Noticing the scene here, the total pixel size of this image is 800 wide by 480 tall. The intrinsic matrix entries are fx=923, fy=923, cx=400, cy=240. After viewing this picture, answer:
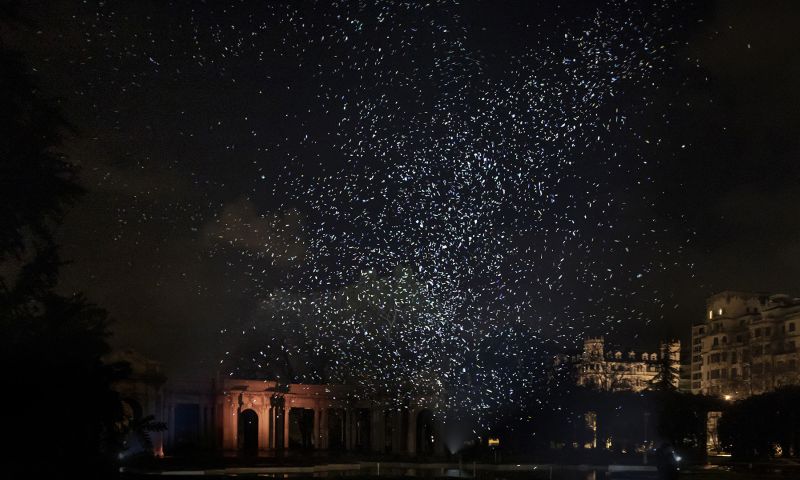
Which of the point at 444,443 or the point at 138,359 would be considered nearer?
the point at 444,443

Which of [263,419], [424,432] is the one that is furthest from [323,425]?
[424,432]

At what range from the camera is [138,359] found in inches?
2783

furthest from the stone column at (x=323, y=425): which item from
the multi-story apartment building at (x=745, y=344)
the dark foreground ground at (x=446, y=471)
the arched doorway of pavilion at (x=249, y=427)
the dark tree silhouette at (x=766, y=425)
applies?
the multi-story apartment building at (x=745, y=344)

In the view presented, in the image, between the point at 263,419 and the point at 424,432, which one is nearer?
the point at 263,419

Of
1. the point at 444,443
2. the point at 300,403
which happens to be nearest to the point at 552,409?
the point at 444,443

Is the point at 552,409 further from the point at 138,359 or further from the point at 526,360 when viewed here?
the point at 138,359

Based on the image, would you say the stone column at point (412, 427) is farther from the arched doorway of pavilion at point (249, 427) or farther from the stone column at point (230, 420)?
the arched doorway of pavilion at point (249, 427)

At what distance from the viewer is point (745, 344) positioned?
119562 mm

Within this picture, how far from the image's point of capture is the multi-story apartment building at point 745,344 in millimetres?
105625

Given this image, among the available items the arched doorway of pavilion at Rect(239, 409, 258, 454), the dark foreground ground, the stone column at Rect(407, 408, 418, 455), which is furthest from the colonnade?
the dark foreground ground

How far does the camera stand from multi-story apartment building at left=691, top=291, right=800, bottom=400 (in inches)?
4158

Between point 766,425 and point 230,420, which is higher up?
point 766,425

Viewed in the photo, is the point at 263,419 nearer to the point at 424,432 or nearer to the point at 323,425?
the point at 323,425

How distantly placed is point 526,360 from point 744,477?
24098 mm
